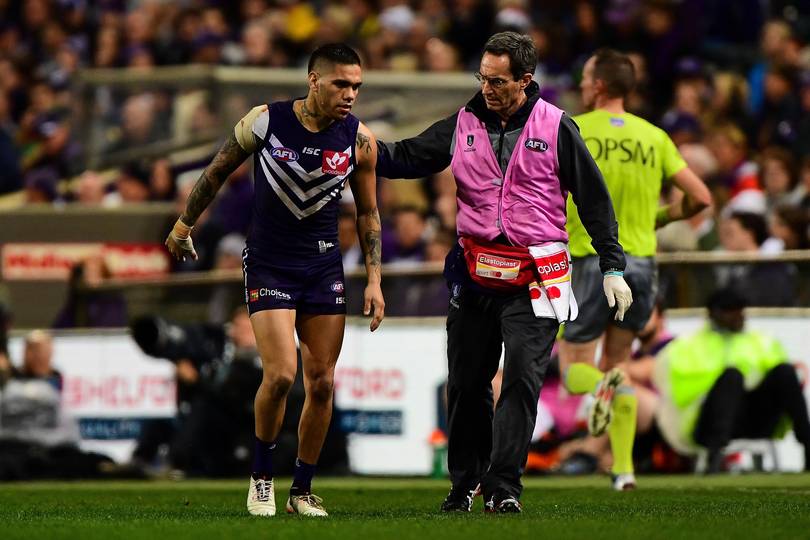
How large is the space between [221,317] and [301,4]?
28.8 feet

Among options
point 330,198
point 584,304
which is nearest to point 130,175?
point 584,304

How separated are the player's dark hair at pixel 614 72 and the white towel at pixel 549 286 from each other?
260cm

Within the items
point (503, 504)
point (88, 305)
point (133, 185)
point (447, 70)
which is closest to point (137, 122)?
point (133, 185)

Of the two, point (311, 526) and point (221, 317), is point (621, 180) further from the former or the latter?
point (221, 317)

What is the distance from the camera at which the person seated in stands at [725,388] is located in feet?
44.9

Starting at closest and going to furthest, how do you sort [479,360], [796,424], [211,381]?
1. [479,360]
2. [796,424]
3. [211,381]

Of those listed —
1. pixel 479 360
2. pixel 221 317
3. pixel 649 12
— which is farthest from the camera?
pixel 649 12

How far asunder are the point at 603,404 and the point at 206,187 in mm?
3203

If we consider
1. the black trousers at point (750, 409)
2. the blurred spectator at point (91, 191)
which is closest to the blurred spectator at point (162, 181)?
the blurred spectator at point (91, 191)

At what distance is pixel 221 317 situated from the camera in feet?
52.5

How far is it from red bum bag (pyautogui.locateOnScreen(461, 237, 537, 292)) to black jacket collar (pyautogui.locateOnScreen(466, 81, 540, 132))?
0.60 meters

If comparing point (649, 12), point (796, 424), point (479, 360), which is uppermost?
point (649, 12)

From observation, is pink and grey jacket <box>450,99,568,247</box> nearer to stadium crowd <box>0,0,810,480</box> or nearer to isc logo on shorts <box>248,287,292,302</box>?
isc logo on shorts <box>248,287,292,302</box>

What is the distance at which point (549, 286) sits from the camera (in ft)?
29.1
